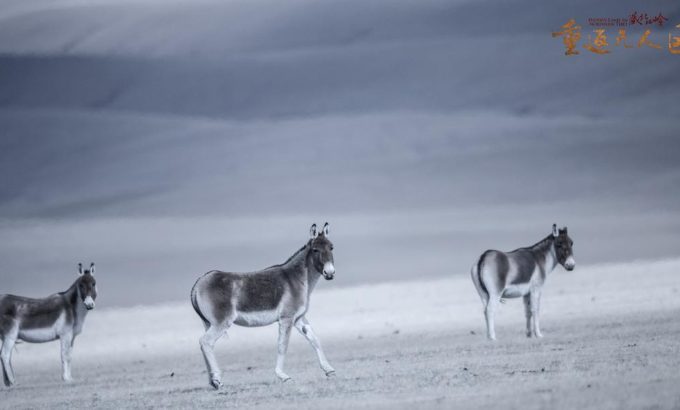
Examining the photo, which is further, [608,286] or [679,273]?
[679,273]

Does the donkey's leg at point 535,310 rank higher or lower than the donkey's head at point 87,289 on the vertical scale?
lower

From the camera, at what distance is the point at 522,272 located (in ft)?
A: 106

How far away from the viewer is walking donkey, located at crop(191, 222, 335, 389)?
21781 mm

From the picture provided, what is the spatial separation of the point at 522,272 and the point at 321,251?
37.7 ft

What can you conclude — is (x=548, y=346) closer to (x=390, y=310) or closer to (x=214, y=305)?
(x=214, y=305)

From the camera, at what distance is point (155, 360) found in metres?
40.6

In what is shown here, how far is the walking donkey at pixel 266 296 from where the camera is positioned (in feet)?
71.5

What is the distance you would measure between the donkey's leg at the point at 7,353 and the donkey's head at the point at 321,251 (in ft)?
34.9

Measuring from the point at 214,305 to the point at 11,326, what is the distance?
9.86m

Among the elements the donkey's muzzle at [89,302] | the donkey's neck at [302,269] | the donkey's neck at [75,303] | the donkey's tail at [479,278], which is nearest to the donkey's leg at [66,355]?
the donkey's neck at [75,303]

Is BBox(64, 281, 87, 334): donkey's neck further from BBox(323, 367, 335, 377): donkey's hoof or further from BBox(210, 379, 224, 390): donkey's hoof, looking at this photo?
BBox(323, 367, 335, 377): donkey's hoof

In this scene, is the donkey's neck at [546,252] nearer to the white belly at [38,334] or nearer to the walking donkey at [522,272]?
the walking donkey at [522,272]

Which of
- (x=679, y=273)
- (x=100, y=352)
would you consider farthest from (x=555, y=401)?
(x=679, y=273)

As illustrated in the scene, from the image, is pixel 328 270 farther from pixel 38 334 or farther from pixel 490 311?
pixel 38 334
